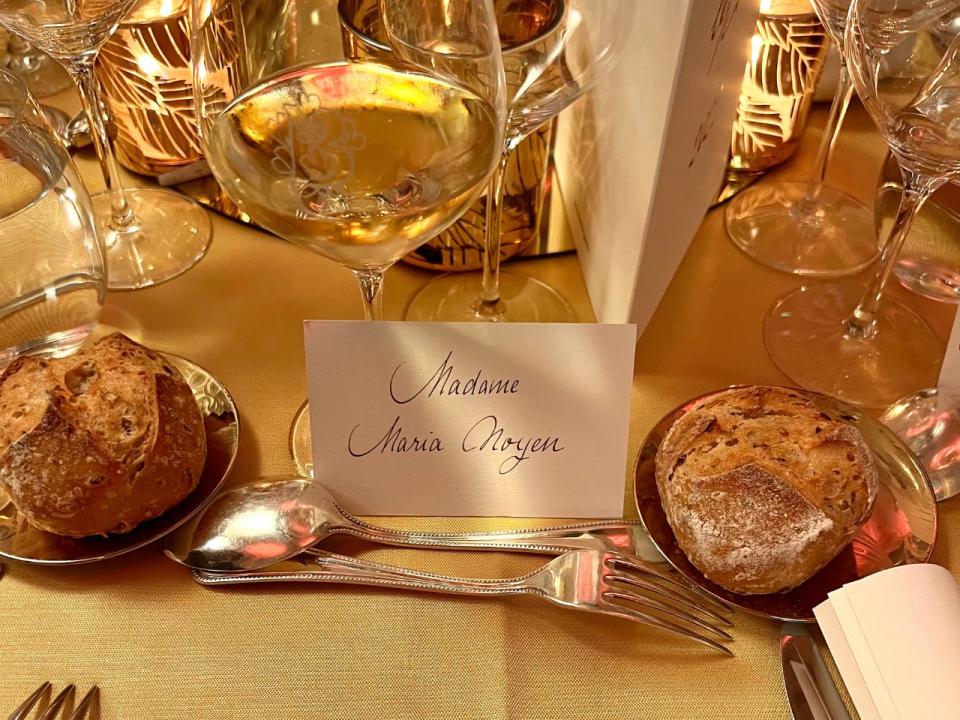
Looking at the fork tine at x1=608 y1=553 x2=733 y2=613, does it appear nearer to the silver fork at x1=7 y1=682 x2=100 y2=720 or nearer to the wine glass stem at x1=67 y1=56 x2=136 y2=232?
the silver fork at x1=7 y1=682 x2=100 y2=720

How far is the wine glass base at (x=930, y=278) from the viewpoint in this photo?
816mm

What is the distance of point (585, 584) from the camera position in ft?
1.82

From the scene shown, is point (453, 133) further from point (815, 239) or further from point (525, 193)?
point (815, 239)

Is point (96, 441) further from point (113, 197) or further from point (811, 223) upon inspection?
point (811, 223)

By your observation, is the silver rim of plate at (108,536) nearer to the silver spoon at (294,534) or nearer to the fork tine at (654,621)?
the silver spoon at (294,534)

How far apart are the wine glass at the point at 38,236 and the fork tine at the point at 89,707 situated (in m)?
0.26

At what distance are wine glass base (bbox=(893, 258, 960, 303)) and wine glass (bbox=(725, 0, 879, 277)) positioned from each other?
0.03m

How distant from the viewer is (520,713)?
20.8 inches

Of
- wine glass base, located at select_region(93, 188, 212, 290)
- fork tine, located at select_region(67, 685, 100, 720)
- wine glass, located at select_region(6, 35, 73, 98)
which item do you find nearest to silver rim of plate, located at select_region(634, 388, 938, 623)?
fork tine, located at select_region(67, 685, 100, 720)

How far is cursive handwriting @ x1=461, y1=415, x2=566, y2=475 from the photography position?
1.95 ft

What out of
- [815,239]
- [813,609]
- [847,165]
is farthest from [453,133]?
[847,165]

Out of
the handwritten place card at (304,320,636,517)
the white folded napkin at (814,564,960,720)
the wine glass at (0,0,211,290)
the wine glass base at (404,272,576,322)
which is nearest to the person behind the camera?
the white folded napkin at (814,564,960,720)

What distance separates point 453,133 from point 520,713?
1.10 feet

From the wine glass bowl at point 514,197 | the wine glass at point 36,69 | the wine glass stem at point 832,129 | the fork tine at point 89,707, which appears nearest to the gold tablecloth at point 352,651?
the fork tine at point 89,707
